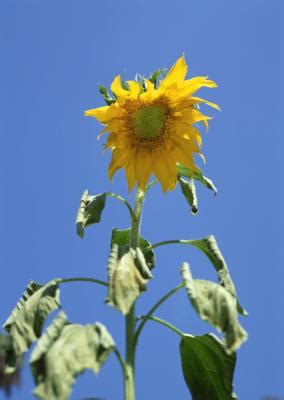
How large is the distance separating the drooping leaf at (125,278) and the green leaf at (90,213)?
0.30m

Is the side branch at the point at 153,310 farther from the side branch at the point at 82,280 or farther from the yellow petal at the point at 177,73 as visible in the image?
the yellow petal at the point at 177,73

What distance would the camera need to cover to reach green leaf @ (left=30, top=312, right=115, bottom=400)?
2502mm

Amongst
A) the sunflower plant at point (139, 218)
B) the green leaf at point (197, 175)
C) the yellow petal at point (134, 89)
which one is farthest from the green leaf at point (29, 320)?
the yellow petal at point (134, 89)

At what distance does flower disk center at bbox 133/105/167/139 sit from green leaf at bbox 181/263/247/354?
2.88ft

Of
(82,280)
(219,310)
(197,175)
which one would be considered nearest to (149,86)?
(197,175)

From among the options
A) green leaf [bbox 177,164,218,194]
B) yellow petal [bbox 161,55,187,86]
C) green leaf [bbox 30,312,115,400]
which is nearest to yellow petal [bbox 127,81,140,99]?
yellow petal [bbox 161,55,187,86]

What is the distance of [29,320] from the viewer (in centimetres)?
296

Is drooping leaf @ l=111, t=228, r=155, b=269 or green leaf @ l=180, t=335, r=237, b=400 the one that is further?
drooping leaf @ l=111, t=228, r=155, b=269

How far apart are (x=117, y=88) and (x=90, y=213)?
606 mm

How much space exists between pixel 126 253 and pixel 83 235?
13.5 inches

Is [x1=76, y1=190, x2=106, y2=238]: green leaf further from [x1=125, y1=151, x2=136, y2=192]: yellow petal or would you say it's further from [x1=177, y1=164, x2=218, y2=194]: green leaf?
[x1=177, y1=164, x2=218, y2=194]: green leaf

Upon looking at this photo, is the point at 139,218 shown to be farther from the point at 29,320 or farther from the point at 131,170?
the point at 29,320

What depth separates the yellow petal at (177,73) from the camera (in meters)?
3.22

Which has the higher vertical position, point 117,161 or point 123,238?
point 117,161
